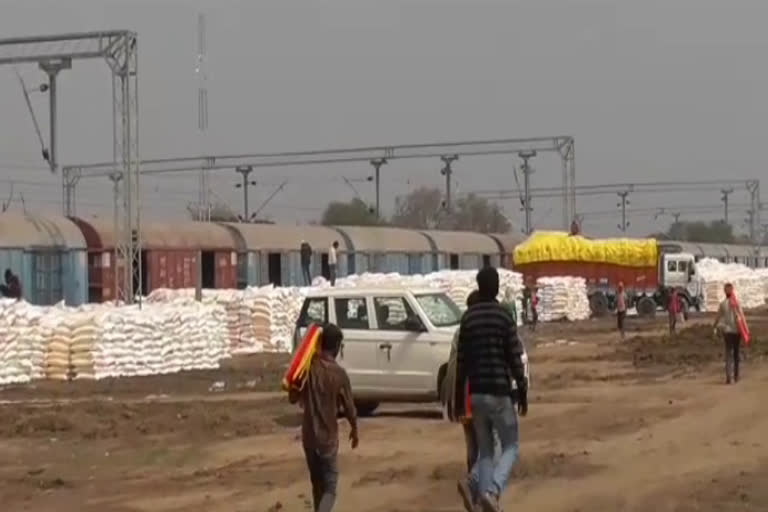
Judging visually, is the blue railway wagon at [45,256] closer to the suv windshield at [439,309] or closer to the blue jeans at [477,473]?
the suv windshield at [439,309]

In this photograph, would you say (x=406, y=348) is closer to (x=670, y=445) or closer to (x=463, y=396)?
(x=670, y=445)

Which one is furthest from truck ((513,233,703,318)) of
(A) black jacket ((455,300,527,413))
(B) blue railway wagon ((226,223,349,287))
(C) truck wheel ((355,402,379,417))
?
(A) black jacket ((455,300,527,413))

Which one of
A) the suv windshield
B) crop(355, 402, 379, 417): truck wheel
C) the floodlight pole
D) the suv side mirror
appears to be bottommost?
crop(355, 402, 379, 417): truck wheel

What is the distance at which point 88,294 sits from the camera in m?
42.6

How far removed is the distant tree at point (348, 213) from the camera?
111 meters

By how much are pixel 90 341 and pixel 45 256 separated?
42.6 ft

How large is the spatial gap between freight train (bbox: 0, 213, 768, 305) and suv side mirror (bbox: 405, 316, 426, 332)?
61.6 feet

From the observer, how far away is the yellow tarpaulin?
61.5 m

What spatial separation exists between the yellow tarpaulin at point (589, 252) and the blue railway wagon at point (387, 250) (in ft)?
13.0

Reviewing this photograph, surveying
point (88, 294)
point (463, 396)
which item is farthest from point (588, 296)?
point (463, 396)

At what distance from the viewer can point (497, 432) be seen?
10.7m

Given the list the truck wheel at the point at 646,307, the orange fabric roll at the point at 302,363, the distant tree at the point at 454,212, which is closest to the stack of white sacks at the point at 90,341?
the orange fabric roll at the point at 302,363

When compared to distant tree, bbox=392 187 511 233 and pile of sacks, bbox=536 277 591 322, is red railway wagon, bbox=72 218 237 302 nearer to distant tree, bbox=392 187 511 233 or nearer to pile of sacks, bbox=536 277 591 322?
pile of sacks, bbox=536 277 591 322

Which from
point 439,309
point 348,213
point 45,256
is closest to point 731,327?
point 439,309
